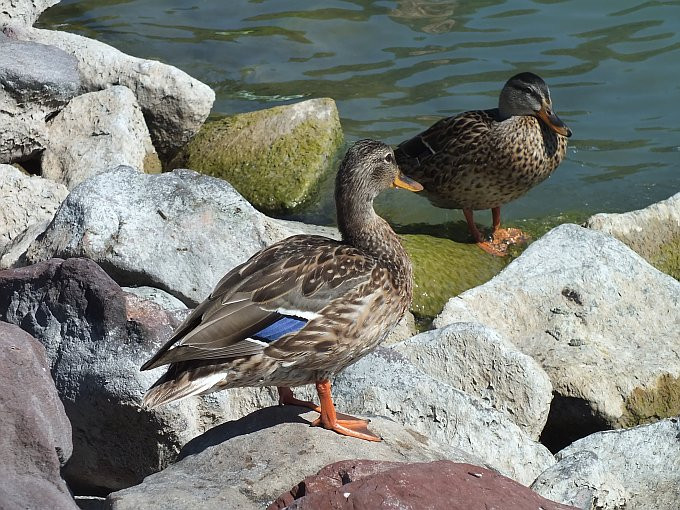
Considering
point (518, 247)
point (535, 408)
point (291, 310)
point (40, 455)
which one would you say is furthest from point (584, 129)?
point (40, 455)

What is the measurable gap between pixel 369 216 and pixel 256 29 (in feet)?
25.5

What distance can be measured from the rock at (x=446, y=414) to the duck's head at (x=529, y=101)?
3727 mm

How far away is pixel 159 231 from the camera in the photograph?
6453 millimetres

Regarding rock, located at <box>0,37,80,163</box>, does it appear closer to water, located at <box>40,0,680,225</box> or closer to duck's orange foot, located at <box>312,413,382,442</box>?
water, located at <box>40,0,680,225</box>

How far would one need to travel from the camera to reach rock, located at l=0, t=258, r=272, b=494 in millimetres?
5219

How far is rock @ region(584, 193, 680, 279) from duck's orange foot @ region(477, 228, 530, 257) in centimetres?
85

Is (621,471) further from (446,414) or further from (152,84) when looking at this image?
(152,84)

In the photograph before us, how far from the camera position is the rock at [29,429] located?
3.98 m

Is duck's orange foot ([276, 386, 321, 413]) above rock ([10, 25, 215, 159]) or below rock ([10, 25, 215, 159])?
below

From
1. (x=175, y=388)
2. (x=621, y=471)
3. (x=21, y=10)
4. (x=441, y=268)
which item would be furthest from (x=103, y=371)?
(x=21, y=10)

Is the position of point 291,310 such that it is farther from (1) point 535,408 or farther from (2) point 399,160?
(2) point 399,160

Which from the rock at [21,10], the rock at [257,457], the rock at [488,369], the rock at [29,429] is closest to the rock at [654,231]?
the rock at [488,369]

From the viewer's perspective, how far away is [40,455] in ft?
13.7

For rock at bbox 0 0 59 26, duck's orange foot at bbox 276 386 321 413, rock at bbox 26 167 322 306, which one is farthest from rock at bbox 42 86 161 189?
duck's orange foot at bbox 276 386 321 413
